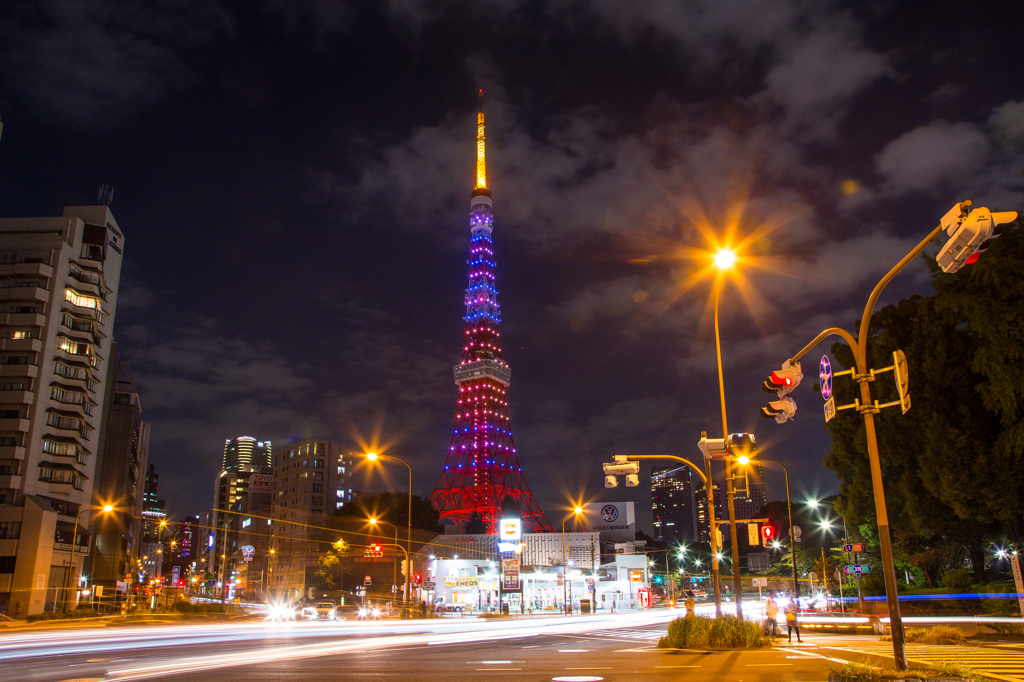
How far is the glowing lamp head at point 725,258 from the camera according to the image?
20.6m

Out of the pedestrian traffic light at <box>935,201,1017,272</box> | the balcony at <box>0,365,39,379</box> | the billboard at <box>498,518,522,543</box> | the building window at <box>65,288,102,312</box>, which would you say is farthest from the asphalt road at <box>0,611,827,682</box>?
the building window at <box>65,288,102,312</box>

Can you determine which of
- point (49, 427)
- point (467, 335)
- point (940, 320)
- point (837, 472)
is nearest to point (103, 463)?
point (49, 427)

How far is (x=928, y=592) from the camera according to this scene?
4075 centimetres

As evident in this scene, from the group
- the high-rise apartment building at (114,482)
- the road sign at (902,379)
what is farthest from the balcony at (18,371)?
the road sign at (902,379)

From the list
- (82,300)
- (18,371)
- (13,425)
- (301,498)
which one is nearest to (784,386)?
(13,425)

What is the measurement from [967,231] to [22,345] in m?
79.1

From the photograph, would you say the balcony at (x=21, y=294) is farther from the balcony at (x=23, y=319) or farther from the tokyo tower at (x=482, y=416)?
the tokyo tower at (x=482, y=416)

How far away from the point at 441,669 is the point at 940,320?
32.7 metres

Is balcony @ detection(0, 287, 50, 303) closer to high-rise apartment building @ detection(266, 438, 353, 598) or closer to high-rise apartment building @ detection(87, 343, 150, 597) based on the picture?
high-rise apartment building @ detection(87, 343, 150, 597)

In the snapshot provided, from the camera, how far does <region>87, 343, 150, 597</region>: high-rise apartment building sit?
92.4 meters

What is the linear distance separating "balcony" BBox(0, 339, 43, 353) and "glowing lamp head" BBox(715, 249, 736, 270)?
7102 centimetres

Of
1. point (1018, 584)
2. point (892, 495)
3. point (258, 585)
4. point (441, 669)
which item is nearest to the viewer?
point (441, 669)

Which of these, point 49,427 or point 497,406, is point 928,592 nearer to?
point 49,427

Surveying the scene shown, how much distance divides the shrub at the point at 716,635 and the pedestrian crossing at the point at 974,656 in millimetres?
2917
